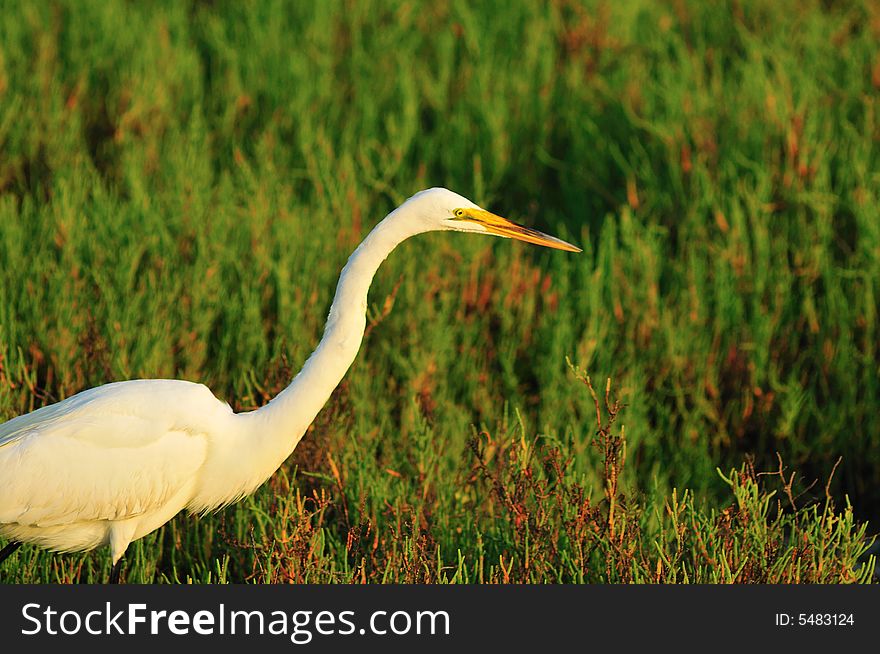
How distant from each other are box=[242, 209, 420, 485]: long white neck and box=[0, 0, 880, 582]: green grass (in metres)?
0.16

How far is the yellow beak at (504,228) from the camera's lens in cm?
280

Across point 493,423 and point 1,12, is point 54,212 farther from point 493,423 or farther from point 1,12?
point 1,12

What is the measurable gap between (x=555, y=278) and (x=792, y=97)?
1459mm

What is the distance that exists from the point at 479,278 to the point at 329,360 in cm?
169

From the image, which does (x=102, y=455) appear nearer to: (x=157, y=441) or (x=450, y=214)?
(x=157, y=441)

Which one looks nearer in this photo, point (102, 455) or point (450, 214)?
point (450, 214)

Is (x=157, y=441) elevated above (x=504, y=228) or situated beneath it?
situated beneath

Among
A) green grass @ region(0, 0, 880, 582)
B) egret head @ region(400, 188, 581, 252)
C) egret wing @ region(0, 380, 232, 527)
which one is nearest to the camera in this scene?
egret head @ region(400, 188, 581, 252)

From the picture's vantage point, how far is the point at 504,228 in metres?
2.84

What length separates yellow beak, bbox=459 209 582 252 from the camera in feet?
9.18

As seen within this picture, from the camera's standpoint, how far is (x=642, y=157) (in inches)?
206

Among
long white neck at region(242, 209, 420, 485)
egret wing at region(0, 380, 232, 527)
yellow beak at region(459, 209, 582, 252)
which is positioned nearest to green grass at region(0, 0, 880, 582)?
long white neck at region(242, 209, 420, 485)

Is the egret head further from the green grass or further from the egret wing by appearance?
the egret wing

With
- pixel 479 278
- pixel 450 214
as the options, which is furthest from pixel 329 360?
pixel 479 278
